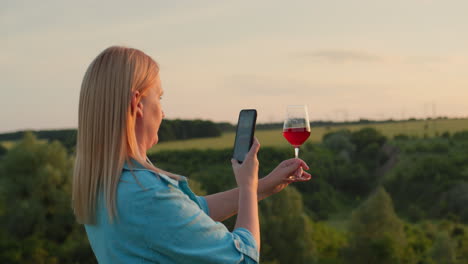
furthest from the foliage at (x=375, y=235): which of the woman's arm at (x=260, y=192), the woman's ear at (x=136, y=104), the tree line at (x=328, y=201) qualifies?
the woman's ear at (x=136, y=104)

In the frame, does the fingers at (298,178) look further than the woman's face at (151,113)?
Yes

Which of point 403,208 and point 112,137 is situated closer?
point 112,137

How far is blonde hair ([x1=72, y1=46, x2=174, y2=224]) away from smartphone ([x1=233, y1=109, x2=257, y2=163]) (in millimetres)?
499

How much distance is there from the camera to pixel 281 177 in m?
2.99

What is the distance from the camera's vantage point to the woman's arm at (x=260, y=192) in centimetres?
271

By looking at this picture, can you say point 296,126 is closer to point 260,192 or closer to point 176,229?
point 260,192

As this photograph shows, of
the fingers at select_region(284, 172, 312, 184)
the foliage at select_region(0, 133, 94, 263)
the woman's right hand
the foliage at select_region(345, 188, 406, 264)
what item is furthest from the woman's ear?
the foliage at select_region(345, 188, 406, 264)

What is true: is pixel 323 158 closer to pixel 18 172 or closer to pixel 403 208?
pixel 403 208

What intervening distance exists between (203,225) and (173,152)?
196ft

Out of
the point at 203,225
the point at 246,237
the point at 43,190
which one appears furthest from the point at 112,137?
the point at 43,190

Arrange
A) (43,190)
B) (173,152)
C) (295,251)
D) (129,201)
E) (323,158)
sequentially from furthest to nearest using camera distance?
(323,158)
(173,152)
(295,251)
(43,190)
(129,201)

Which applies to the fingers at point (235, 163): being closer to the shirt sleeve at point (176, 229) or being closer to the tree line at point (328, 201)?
the shirt sleeve at point (176, 229)

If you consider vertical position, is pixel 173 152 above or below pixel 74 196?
below

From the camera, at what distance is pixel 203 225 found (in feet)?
6.05
